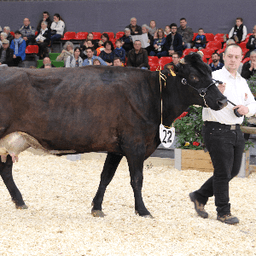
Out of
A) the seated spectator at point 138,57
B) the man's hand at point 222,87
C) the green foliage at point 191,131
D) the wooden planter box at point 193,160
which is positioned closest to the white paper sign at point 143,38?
the seated spectator at point 138,57

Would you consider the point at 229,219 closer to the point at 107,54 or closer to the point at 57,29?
the point at 107,54

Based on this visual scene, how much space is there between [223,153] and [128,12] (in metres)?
12.7

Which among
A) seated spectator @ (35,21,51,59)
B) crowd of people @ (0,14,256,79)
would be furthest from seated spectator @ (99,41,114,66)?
seated spectator @ (35,21,51,59)

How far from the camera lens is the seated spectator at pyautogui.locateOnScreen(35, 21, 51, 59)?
14109 mm

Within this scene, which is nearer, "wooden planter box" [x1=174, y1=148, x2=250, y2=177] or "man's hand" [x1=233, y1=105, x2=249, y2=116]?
"man's hand" [x1=233, y1=105, x2=249, y2=116]

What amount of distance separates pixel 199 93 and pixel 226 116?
353 millimetres

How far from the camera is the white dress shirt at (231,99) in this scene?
12.8ft

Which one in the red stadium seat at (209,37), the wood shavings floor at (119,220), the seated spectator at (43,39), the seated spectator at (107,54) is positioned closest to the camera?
the wood shavings floor at (119,220)

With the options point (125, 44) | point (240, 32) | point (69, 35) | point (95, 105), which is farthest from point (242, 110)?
point (69, 35)

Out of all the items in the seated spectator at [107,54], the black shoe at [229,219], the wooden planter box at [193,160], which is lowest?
the wooden planter box at [193,160]

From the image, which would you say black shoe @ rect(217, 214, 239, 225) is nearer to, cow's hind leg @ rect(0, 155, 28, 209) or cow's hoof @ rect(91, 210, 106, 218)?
cow's hoof @ rect(91, 210, 106, 218)

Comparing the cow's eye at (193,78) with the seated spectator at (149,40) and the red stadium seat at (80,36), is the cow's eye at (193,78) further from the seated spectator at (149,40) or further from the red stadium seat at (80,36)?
the red stadium seat at (80,36)

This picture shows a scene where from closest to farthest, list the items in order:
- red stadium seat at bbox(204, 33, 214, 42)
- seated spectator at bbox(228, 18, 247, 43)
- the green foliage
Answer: the green foliage, seated spectator at bbox(228, 18, 247, 43), red stadium seat at bbox(204, 33, 214, 42)

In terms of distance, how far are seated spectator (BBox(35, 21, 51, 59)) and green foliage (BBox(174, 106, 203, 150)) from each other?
8532 mm
